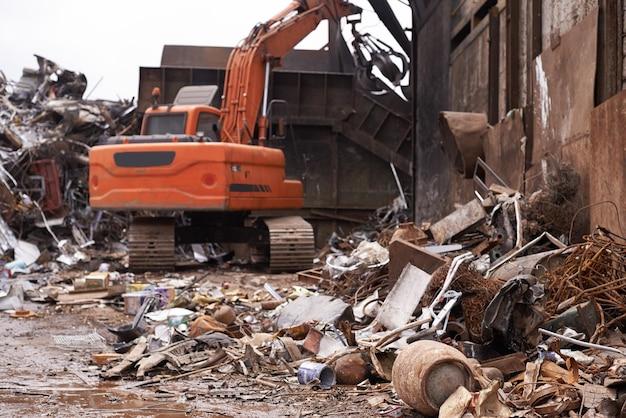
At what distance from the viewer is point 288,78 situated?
17.0m

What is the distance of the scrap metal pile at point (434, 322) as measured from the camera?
12.5 feet

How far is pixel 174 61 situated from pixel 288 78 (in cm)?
281

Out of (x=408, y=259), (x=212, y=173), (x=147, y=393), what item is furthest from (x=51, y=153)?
(x=147, y=393)

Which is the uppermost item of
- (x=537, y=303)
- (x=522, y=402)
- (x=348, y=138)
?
(x=348, y=138)

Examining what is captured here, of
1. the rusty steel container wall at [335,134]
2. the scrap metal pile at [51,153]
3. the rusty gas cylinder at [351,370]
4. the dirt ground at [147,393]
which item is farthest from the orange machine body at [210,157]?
the rusty gas cylinder at [351,370]

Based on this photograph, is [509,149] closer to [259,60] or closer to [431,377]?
[431,377]

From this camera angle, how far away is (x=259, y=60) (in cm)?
1291

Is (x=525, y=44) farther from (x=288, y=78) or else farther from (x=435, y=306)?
(x=288, y=78)

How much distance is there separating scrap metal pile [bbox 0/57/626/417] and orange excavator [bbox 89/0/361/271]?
179 centimetres

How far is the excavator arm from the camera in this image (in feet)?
40.9

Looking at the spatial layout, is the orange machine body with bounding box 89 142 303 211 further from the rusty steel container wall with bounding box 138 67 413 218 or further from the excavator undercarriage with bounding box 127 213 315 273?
the rusty steel container wall with bounding box 138 67 413 218

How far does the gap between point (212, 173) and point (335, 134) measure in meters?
6.31

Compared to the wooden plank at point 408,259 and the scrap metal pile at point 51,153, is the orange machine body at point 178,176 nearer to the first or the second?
the scrap metal pile at point 51,153

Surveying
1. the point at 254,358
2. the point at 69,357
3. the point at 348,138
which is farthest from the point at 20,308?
the point at 348,138
